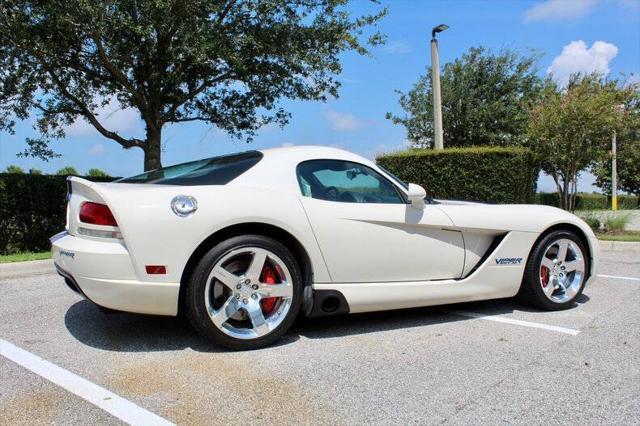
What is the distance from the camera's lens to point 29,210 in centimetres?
817

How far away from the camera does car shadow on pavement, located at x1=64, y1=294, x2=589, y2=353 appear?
3.46 m

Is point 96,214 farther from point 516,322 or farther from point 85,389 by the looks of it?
point 516,322

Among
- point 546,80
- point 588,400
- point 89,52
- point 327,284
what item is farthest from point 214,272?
point 546,80

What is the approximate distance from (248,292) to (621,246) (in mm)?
7560

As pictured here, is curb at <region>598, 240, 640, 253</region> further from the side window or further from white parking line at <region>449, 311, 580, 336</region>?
the side window

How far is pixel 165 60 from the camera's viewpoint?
9.76 m

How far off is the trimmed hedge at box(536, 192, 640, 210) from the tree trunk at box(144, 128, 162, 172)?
1841 cm

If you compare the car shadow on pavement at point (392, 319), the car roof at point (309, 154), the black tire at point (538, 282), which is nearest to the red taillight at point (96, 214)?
the car roof at point (309, 154)

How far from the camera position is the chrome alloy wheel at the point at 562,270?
173 inches

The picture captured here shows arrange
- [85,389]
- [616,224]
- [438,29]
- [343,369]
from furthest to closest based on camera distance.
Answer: [438,29] → [616,224] → [343,369] → [85,389]

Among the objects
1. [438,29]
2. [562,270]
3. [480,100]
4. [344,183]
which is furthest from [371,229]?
[480,100]

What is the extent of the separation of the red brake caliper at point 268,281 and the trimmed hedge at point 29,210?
631 centimetres

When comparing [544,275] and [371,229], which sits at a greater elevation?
[371,229]

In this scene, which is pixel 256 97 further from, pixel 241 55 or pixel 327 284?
pixel 327 284
